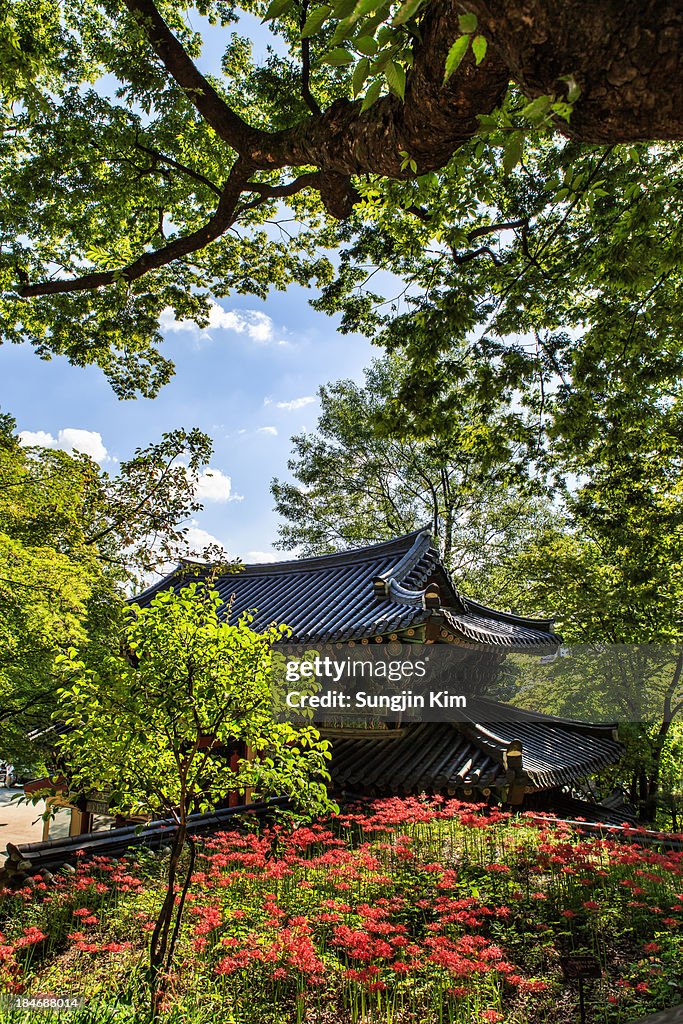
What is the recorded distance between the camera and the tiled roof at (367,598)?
7.89 m

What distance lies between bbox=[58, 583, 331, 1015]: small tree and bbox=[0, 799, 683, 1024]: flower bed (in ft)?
2.20

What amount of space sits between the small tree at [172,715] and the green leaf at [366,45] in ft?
9.97

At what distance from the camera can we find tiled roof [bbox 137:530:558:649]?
7.89m

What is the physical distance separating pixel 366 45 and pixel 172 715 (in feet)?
11.5

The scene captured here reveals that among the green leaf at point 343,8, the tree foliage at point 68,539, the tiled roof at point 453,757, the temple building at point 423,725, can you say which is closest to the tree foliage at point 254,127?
the green leaf at point 343,8

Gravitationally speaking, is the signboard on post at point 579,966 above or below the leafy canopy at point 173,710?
below

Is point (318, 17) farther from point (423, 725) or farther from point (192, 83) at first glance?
point (423, 725)

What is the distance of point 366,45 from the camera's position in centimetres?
156

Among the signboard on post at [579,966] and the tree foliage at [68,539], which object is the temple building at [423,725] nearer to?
the tree foliage at [68,539]

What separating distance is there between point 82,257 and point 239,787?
349 inches

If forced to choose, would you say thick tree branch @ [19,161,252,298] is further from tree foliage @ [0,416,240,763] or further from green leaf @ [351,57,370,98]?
green leaf @ [351,57,370,98]
